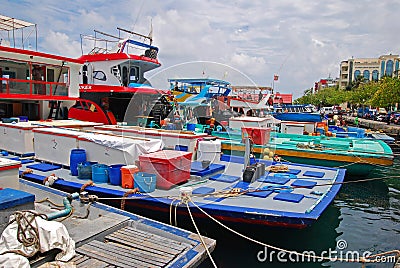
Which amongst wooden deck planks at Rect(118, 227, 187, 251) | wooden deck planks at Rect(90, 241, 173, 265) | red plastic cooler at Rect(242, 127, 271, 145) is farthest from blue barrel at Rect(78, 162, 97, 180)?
red plastic cooler at Rect(242, 127, 271, 145)

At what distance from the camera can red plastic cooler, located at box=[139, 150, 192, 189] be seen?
297 inches

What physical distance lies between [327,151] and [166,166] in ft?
30.5

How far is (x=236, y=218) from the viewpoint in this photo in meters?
6.67

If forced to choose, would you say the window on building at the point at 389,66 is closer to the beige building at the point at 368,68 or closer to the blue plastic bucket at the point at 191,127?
the beige building at the point at 368,68

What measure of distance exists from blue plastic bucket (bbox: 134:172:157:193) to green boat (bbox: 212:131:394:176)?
Answer: 563cm

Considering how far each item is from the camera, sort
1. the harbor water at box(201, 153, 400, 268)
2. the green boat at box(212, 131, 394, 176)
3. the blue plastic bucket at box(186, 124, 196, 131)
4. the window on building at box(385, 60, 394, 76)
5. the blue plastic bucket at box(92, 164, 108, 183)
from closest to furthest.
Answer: the harbor water at box(201, 153, 400, 268)
the blue plastic bucket at box(92, 164, 108, 183)
the green boat at box(212, 131, 394, 176)
the blue plastic bucket at box(186, 124, 196, 131)
the window on building at box(385, 60, 394, 76)

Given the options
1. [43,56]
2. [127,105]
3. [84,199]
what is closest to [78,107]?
[127,105]

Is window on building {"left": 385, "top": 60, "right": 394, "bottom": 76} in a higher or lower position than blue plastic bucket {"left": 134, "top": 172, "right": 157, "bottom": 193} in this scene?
higher

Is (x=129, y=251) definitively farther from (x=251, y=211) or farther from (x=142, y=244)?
(x=251, y=211)

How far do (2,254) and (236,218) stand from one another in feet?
13.7

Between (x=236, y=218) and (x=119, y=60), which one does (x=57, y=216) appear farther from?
(x=119, y=60)

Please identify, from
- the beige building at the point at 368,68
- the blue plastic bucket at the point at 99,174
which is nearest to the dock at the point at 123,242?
the blue plastic bucket at the point at 99,174

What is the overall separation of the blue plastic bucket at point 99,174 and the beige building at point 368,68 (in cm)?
10205

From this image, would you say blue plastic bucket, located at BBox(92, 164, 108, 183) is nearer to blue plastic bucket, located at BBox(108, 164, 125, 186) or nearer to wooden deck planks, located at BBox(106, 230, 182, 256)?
blue plastic bucket, located at BBox(108, 164, 125, 186)
